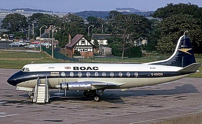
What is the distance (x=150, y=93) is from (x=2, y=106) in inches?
691

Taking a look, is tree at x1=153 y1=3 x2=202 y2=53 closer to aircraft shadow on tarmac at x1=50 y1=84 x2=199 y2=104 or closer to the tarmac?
aircraft shadow on tarmac at x1=50 y1=84 x2=199 y2=104

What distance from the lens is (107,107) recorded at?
1494 inches

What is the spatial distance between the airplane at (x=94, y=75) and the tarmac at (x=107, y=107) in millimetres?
1435

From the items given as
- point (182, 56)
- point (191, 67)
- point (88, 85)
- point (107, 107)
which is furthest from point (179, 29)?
point (107, 107)

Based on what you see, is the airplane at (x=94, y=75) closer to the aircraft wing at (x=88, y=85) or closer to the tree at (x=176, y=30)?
the aircraft wing at (x=88, y=85)

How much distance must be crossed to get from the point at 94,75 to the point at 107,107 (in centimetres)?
480

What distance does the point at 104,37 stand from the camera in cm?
17788

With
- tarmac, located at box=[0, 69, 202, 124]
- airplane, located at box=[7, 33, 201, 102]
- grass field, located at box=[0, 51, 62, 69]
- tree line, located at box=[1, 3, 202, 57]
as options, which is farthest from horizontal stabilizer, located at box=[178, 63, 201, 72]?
tree line, located at box=[1, 3, 202, 57]

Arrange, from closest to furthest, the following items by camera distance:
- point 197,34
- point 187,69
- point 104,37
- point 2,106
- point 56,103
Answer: point 2,106 → point 56,103 → point 187,69 → point 197,34 → point 104,37

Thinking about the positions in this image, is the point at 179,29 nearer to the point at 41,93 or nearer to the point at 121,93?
the point at 121,93

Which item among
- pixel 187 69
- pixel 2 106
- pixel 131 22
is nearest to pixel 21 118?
pixel 2 106

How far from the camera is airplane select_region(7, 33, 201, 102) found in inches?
1619

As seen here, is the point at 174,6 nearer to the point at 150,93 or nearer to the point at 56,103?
the point at 150,93

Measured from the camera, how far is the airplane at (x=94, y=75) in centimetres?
4112
